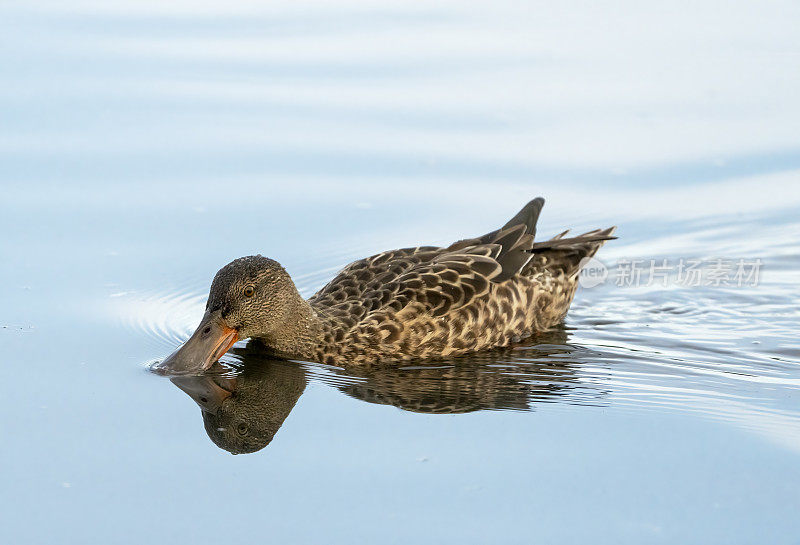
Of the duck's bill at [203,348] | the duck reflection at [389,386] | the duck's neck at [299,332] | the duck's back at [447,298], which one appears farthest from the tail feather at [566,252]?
the duck's bill at [203,348]

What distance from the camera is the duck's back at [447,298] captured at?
26.6 feet

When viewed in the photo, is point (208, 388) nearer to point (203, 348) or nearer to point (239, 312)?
point (203, 348)

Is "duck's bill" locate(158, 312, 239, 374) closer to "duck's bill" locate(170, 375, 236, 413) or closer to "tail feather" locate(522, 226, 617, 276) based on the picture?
"duck's bill" locate(170, 375, 236, 413)

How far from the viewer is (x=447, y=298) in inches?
324

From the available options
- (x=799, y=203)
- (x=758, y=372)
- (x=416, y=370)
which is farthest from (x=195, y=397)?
(x=799, y=203)

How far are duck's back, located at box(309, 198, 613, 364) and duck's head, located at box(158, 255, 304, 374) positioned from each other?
1.09 feet

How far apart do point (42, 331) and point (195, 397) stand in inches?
59.2

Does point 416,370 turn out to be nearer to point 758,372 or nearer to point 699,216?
point 758,372

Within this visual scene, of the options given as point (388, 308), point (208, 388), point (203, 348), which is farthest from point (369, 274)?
point (208, 388)

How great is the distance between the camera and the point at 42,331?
829cm

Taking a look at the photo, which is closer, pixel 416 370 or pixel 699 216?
pixel 416 370

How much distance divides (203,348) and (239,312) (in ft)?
1.07

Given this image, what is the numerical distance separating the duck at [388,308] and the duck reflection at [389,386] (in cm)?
13

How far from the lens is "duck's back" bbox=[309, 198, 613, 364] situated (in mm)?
8109
